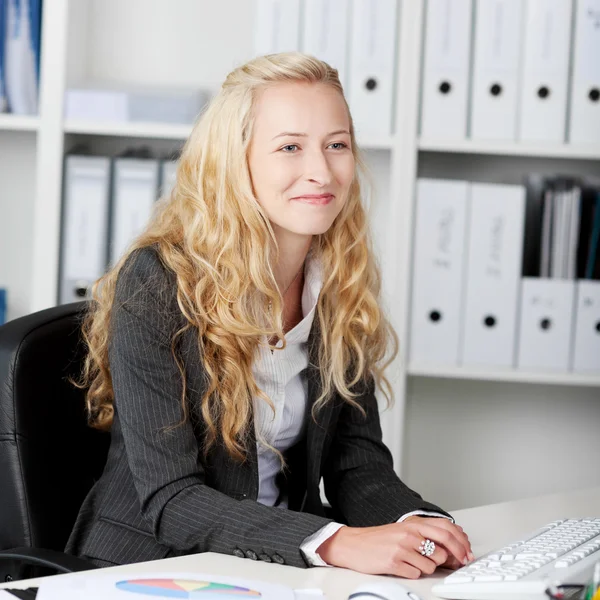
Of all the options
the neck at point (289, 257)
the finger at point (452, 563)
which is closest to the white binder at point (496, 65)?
the neck at point (289, 257)

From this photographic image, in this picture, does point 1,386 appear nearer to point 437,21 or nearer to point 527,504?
point 527,504

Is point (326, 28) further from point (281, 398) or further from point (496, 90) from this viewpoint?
point (281, 398)

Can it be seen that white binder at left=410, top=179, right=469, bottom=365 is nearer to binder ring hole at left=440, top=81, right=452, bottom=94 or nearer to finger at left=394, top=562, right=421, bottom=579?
binder ring hole at left=440, top=81, right=452, bottom=94

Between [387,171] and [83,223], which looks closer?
[83,223]

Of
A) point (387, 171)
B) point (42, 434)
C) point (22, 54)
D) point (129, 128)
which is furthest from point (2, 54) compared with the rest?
point (42, 434)

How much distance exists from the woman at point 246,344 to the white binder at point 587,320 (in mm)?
793

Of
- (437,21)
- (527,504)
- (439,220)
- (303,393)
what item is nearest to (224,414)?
(303,393)

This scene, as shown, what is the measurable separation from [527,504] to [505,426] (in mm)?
1212

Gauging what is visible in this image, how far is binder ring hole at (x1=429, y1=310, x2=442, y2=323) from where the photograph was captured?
2195 mm

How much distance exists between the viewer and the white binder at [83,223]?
218 centimetres

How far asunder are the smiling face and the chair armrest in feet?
1.81

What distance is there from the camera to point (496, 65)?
212 centimetres

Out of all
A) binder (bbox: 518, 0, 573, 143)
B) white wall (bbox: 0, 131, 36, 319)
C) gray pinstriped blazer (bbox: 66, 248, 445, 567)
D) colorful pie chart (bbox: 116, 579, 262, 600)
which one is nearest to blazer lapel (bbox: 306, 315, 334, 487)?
gray pinstriped blazer (bbox: 66, 248, 445, 567)

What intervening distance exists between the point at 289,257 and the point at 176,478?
42 centimetres
